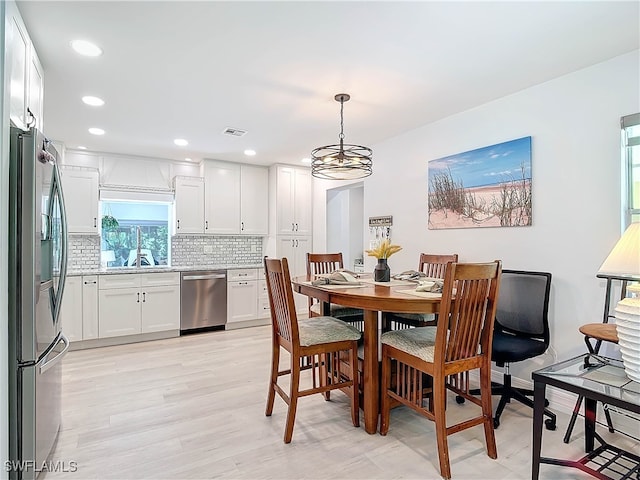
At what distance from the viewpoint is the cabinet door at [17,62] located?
1.67 meters

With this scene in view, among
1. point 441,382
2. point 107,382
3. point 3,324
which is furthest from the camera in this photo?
point 107,382

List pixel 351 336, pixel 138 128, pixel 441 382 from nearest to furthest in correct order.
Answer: pixel 441 382 < pixel 351 336 < pixel 138 128

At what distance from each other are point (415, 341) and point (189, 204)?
3.92 metres

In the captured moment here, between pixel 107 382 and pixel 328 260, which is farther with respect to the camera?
pixel 328 260

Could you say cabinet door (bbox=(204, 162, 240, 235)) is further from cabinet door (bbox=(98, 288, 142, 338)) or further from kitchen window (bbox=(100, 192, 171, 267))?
cabinet door (bbox=(98, 288, 142, 338))

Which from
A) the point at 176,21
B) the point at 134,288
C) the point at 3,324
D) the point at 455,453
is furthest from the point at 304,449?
the point at 134,288

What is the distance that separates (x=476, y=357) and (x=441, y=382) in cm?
31

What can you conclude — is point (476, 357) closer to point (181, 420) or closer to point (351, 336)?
point (351, 336)

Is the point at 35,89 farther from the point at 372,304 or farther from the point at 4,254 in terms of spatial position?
the point at 372,304

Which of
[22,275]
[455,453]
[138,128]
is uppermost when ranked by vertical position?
[138,128]

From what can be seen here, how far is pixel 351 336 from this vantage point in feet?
7.65

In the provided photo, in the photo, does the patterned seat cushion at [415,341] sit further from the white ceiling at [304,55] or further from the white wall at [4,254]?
the white wall at [4,254]

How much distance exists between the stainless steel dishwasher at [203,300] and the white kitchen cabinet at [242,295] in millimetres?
78

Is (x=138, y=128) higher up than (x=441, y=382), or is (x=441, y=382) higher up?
(x=138, y=128)
